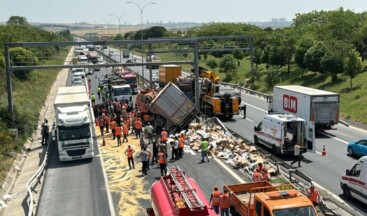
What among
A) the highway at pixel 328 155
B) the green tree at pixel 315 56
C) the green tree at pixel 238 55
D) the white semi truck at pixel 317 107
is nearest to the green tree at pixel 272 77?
the green tree at pixel 315 56

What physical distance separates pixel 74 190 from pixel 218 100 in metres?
18.6

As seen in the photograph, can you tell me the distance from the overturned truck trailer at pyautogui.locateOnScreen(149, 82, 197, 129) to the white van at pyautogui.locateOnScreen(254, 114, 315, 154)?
319 inches

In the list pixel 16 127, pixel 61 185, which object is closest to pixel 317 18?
pixel 16 127

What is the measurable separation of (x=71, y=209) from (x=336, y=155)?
15.5 metres

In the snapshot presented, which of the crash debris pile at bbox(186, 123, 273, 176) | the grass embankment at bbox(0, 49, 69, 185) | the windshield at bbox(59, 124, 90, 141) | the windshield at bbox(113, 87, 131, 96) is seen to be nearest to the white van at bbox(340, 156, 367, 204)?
the crash debris pile at bbox(186, 123, 273, 176)

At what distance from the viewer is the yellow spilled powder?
18.8 meters

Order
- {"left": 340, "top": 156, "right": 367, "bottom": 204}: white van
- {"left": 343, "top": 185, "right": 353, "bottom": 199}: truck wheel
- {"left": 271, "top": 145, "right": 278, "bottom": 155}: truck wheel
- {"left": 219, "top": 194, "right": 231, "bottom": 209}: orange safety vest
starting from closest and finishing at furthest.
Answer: {"left": 219, "top": 194, "right": 231, "bottom": 209}: orange safety vest
{"left": 340, "top": 156, "right": 367, "bottom": 204}: white van
{"left": 343, "top": 185, "right": 353, "bottom": 199}: truck wheel
{"left": 271, "top": 145, "right": 278, "bottom": 155}: truck wheel

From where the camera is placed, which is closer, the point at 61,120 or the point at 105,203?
the point at 105,203

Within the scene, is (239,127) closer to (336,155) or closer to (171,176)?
(336,155)

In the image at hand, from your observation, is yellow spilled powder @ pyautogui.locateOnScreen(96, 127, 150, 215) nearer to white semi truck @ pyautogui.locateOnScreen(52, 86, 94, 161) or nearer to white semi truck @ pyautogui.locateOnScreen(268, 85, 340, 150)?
white semi truck @ pyautogui.locateOnScreen(52, 86, 94, 161)

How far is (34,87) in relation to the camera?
5666 cm

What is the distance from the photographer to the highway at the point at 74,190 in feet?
61.5

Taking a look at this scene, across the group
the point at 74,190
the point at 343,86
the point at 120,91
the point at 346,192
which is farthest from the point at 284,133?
the point at 343,86

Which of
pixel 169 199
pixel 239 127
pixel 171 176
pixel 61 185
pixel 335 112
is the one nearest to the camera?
pixel 169 199
